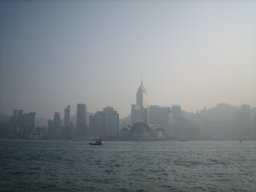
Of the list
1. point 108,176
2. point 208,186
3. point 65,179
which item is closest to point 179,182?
point 208,186

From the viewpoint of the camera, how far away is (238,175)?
46812mm

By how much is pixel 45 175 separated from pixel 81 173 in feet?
16.9

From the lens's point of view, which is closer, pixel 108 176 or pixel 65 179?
pixel 65 179

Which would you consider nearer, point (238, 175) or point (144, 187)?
point (144, 187)

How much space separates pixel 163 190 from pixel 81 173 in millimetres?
16850

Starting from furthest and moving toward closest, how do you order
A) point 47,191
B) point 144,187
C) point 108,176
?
1. point 108,176
2. point 144,187
3. point 47,191

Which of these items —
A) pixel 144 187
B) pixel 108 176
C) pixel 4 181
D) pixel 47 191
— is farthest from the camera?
pixel 108 176

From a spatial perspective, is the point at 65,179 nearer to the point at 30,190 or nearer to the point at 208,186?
the point at 30,190

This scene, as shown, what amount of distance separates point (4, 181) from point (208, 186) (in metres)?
23.7

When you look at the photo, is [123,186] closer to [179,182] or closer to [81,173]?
[179,182]

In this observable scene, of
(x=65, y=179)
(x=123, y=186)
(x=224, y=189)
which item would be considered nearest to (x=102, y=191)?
(x=123, y=186)

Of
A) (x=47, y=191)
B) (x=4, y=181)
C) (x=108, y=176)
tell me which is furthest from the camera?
(x=108, y=176)

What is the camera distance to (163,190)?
3516cm

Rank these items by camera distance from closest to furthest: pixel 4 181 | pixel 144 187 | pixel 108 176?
pixel 144 187
pixel 4 181
pixel 108 176
